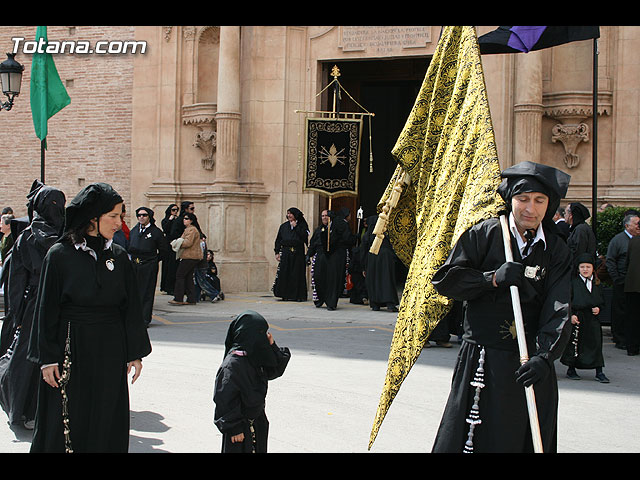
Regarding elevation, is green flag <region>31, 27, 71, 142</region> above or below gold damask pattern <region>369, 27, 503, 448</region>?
above

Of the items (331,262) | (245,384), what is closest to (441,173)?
(245,384)

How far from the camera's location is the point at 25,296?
23.0 feet

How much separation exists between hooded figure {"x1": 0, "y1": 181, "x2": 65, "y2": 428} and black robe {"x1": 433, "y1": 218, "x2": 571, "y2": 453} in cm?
369

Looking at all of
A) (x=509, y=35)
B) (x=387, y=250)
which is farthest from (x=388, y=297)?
(x=509, y=35)

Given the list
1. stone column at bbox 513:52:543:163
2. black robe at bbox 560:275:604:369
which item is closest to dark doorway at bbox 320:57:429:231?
stone column at bbox 513:52:543:163

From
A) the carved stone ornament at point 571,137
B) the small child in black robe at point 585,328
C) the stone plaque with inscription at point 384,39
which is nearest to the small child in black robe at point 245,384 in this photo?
the small child in black robe at point 585,328

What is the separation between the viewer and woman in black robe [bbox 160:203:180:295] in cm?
1728

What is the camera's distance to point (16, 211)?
917 inches

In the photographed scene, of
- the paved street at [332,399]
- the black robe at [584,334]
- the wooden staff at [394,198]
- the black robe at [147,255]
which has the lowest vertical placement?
the paved street at [332,399]

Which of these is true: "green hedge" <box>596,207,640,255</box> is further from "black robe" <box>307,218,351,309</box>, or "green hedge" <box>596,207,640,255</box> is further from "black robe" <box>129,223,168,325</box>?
"black robe" <box>129,223,168,325</box>

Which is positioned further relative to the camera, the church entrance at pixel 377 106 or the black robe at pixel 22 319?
the church entrance at pixel 377 106

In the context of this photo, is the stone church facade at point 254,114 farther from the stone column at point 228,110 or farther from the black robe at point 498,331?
the black robe at point 498,331

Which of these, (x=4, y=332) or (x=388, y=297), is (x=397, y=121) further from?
(x=4, y=332)

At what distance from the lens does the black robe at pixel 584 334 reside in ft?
30.1
